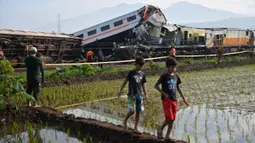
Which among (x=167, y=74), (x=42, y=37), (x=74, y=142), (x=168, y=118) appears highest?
(x=42, y=37)

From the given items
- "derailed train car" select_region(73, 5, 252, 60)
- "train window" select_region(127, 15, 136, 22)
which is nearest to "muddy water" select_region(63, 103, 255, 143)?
"derailed train car" select_region(73, 5, 252, 60)

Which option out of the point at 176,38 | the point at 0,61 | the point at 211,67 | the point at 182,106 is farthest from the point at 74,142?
the point at 176,38

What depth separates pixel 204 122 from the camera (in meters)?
6.70

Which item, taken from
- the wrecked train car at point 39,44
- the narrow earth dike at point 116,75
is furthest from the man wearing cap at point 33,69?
the wrecked train car at point 39,44

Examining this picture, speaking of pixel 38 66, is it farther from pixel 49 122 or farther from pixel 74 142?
pixel 74 142

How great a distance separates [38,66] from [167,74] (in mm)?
4289

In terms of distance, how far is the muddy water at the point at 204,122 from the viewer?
5.63m

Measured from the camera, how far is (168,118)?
16.8 feet

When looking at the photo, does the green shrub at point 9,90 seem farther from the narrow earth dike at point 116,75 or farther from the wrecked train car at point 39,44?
the wrecked train car at point 39,44

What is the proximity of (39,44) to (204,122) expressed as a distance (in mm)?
15933

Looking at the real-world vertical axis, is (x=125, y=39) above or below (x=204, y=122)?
above

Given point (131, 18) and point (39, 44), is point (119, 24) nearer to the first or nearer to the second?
point (131, 18)

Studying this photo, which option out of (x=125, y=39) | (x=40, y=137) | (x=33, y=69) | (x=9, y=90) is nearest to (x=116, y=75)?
(x=33, y=69)

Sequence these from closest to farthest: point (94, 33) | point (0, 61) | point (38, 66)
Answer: point (0, 61) → point (38, 66) → point (94, 33)
